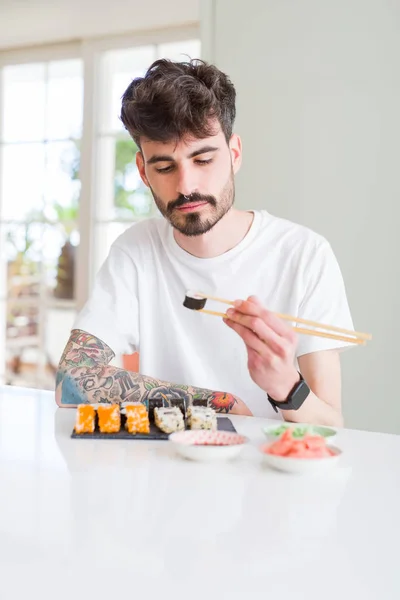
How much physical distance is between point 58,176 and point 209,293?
11.4 ft

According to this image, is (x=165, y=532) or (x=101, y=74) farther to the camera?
(x=101, y=74)

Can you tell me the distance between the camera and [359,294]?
2941mm

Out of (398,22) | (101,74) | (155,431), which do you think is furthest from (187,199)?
(101,74)

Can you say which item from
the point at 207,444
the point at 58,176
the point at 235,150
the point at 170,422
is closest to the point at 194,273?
the point at 235,150

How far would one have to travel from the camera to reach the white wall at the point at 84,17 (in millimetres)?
3762

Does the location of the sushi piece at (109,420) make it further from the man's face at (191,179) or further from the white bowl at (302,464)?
the man's face at (191,179)

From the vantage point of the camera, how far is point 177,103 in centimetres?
189

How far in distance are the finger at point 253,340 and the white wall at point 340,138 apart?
155 centimetres

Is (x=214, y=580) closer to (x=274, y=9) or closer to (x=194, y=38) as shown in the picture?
(x=274, y=9)

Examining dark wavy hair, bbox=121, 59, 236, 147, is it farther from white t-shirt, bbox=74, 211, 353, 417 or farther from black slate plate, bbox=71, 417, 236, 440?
black slate plate, bbox=71, 417, 236, 440

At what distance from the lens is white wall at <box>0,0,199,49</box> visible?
12.3ft

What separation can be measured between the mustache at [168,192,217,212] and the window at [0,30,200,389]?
1924 mm

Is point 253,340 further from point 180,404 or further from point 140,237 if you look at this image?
point 140,237

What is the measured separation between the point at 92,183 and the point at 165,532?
11.5ft
